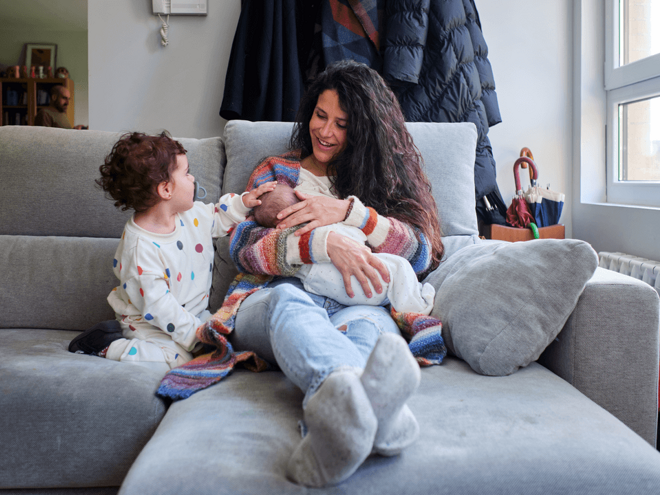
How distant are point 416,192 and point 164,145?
692 millimetres

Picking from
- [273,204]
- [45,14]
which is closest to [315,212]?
[273,204]

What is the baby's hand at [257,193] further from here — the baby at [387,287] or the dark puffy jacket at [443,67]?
the dark puffy jacket at [443,67]

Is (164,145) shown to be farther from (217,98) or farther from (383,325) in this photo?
(217,98)

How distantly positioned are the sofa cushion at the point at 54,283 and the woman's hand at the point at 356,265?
2.31ft

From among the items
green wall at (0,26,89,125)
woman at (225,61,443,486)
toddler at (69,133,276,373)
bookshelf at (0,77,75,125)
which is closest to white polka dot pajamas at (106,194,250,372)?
toddler at (69,133,276,373)

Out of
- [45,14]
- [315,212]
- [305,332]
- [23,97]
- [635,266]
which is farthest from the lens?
[23,97]

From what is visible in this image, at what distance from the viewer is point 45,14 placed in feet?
19.5

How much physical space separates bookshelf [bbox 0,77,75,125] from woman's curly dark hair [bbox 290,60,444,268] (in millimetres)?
6309

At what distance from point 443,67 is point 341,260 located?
4.11 feet

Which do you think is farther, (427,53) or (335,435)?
(427,53)

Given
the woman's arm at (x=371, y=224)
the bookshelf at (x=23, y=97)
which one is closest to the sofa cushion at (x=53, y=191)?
the woman's arm at (x=371, y=224)

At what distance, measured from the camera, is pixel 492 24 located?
231cm

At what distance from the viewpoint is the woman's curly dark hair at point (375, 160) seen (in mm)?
1346

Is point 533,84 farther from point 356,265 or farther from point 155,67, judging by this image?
point 155,67
